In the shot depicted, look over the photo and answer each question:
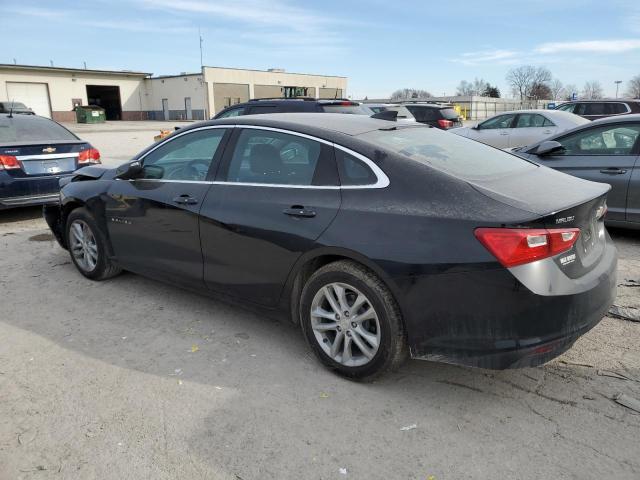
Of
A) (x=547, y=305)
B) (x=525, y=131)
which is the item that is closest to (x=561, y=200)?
(x=547, y=305)

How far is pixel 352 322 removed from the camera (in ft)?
10.4

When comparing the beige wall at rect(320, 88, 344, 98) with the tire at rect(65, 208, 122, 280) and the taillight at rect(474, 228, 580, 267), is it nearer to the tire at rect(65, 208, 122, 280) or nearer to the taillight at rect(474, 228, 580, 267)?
the tire at rect(65, 208, 122, 280)

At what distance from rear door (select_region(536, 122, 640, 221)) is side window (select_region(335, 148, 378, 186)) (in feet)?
13.4

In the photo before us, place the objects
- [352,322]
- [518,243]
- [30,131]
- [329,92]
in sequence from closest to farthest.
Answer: [518,243] < [352,322] < [30,131] < [329,92]

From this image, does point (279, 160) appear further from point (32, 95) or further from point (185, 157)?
point (32, 95)

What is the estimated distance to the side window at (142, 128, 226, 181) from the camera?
4.07 meters

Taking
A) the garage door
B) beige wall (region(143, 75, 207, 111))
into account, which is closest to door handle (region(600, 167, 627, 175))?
the garage door

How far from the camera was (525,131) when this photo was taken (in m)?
13.3

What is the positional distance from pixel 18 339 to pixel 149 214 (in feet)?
4.36

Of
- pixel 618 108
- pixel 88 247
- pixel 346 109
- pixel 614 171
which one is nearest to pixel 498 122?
pixel 618 108

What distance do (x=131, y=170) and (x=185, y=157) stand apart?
1.65 ft

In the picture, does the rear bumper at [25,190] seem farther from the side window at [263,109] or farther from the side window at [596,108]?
the side window at [596,108]

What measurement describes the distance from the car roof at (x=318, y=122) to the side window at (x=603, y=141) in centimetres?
362

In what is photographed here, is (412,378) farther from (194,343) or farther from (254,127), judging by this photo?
(254,127)
